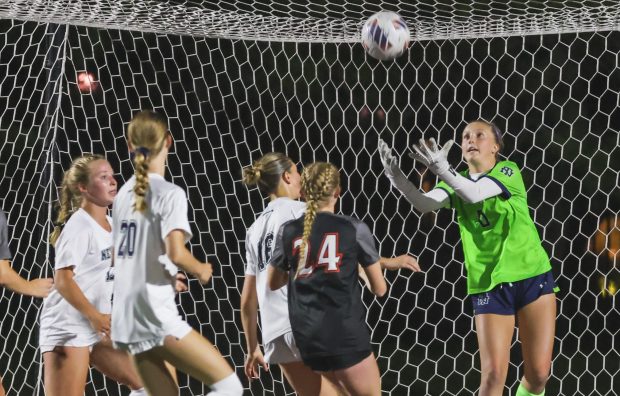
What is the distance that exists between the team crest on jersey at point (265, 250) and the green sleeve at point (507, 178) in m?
1.17

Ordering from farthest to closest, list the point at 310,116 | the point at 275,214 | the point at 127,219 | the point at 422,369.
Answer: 1. the point at 310,116
2. the point at 422,369
3. the point at 275,214
4. the point at 127,219

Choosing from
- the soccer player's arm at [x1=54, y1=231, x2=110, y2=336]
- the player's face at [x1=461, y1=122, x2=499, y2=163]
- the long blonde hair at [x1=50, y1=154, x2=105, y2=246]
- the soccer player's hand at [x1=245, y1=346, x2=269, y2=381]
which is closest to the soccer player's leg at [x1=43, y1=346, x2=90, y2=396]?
the soccer player's arm at [x1=54, y1=231, x2=110, y2=336]

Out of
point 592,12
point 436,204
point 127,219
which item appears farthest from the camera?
point 592,12

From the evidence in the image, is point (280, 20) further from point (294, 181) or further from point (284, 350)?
point (284, 350)

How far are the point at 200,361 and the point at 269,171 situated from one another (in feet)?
3.82

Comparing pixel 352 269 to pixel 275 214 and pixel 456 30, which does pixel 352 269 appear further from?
pixel 456 30

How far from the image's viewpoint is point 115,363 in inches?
194

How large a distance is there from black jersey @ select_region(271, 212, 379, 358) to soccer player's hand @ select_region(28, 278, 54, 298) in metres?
1.29

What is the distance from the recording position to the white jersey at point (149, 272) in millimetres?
3721

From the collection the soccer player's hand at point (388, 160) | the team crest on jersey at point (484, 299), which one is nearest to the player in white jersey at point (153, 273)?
the soccer player's hand at point (388, 160)

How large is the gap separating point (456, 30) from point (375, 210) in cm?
406

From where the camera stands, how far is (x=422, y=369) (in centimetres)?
878

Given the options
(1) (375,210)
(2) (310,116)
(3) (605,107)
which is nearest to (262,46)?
(2) (310,116)

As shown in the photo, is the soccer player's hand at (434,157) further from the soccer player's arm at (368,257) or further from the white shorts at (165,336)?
the white shorts at (165,336)
